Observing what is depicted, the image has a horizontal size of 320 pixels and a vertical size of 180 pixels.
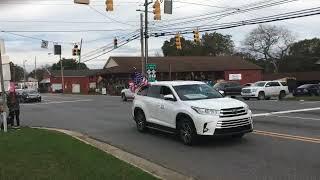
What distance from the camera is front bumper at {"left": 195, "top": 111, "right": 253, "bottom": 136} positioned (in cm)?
1339

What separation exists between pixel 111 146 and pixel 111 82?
6484 centimetres

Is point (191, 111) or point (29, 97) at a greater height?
point (191, 111)

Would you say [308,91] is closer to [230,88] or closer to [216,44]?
[230,88]

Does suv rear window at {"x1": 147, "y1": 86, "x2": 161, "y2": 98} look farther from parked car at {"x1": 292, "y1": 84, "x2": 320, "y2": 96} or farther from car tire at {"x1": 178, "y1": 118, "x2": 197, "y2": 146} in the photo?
parked car at {"x1": 292, "y1": 84, "x2": 320, "y2": 96}

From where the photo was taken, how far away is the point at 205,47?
119500 mm

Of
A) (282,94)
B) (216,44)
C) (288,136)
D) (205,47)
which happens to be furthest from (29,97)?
(216,44)

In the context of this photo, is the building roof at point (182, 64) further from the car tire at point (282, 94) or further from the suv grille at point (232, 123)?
the suv grille at point (232, 123)

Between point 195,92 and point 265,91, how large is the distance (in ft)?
98.9

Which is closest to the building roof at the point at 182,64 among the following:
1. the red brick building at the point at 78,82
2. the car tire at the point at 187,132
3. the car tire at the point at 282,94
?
the red brick building at the point at 78,82

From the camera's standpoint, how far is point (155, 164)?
37.8ft

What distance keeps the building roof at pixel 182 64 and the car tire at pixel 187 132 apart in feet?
202

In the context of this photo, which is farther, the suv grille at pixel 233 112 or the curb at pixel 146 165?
the suv grille at pixel 233 112

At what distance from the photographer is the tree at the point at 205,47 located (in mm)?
113794

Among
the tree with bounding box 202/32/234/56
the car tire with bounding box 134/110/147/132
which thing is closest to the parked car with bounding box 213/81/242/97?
the car tire with bounding box 134/110/147/132
